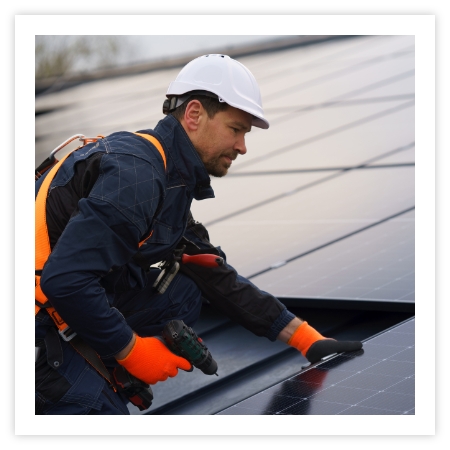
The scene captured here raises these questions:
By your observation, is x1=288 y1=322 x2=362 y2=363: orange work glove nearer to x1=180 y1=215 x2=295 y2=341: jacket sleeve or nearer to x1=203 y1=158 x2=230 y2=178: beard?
x1=180 y1=215 x2=295 y2=341: jacket sleeve

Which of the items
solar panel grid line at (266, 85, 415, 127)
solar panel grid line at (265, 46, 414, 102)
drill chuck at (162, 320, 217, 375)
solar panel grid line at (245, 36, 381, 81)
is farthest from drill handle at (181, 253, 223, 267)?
solar panel grid line at (245, 36, 381, 81)

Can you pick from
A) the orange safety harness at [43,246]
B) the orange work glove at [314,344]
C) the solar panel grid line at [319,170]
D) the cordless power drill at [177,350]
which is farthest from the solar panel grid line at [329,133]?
the orange safety harness at [43,246]

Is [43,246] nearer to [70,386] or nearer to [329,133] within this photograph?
[70,386]

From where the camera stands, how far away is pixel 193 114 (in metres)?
3.49

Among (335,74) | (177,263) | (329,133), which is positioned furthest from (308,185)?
(335,74)

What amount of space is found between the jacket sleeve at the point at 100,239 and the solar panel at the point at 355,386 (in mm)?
721

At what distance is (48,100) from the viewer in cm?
1413

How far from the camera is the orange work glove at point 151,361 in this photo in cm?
346

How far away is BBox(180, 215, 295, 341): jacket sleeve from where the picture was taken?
4137 millimetres

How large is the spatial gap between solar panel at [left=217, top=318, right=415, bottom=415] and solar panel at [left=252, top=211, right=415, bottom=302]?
48 centimetres

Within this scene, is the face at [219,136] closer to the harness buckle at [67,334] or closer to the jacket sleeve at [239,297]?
the jacket sleeve at [239,297]

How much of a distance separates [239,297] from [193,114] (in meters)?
1.06

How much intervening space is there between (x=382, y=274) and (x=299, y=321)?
644 mm
